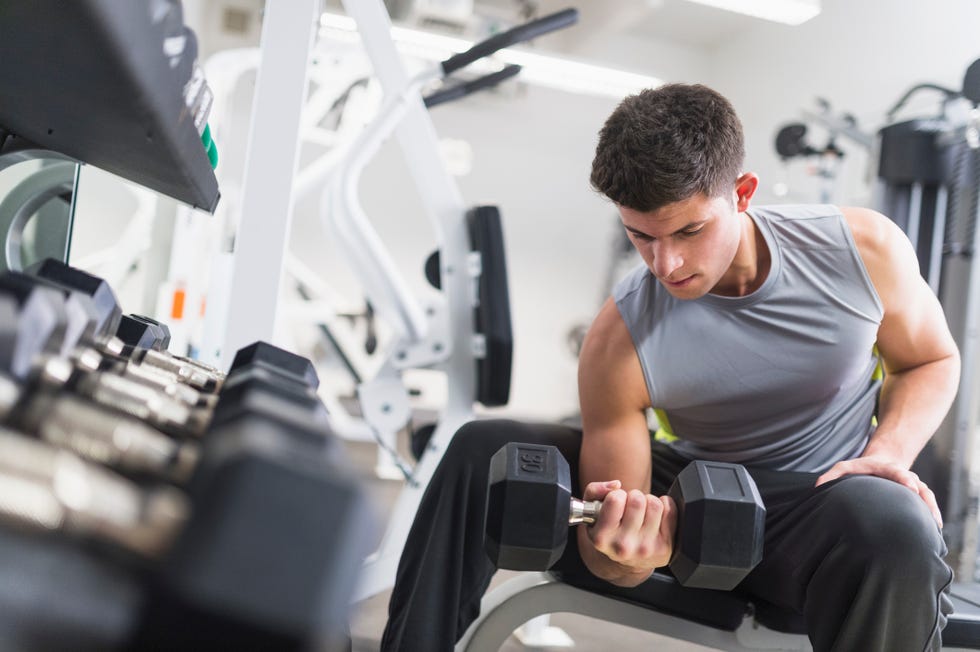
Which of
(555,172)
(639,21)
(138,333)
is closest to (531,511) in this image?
(138,333)

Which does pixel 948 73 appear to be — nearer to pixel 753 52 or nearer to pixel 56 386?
pixel 753 52

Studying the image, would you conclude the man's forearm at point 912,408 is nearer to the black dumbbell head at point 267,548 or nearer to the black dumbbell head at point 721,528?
the black dumbbell head at point 721,528

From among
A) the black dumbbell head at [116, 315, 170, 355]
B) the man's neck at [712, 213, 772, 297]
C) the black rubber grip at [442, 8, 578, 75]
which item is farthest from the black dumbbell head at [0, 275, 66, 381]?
the black rubber grip at [442, 8, 578, 75]

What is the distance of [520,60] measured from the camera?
5.11 m

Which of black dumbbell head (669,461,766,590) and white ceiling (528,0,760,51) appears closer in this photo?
black dumbbell head (669,461,766,590)

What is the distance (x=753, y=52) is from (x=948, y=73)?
212 cm

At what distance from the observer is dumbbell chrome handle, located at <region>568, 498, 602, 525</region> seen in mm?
863

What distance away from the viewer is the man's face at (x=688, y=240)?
1187 millimetres

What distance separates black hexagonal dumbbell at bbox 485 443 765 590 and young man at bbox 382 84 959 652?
0.27 m

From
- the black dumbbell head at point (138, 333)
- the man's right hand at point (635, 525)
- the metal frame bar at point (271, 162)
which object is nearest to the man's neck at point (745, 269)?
the man's right hand at point (635, 525)

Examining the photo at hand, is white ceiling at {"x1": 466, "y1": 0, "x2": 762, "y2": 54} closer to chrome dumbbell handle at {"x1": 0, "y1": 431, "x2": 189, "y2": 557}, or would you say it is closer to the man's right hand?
the man's right hand

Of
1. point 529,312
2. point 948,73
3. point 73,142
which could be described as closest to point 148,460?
point 73,142

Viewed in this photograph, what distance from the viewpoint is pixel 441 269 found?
2.27m

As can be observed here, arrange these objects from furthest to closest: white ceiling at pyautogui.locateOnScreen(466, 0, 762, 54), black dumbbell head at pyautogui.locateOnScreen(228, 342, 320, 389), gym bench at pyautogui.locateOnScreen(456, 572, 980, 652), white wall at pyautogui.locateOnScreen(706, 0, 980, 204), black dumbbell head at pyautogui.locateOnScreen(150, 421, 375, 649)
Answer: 1. white ceiling at pyautogui.locateOnScreen(466, 0, 762, 54)
2. white wall at pyautogui.locateOnScreen(706, 0, 980, 204)
3. gym bench at pyautogui.locateOnScreen(456, 572, 980, 652)
4. black dumbbell head at pyautogui.locateOnScreen(228, 342, 320, 389)
5. black dumbbell head at pyautogui.locateOnScreen(150, 421, 375, 649)
